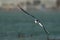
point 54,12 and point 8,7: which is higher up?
point 8,7

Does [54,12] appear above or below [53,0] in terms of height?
below

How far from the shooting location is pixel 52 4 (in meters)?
85.6

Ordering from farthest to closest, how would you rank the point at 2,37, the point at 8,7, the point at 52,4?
the point at 52,4 < the point at 8,7 < the point at 2,37

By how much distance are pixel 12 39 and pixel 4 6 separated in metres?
56.2

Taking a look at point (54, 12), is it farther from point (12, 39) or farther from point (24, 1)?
point (12, 39)

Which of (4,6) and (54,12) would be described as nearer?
(4,6)

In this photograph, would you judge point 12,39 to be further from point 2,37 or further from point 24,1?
point 24,1

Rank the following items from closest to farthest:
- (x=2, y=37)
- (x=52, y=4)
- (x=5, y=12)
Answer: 1. (x=2, y=37)
2. (x=52, y=4)
3. (x=5, y=12)

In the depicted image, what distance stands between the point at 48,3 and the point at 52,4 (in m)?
0.88

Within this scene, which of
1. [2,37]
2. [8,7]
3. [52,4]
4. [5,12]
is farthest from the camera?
[5,12]

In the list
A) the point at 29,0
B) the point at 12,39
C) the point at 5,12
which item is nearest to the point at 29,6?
the point at 29,0

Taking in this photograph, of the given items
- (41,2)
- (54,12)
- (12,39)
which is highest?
(12,39)

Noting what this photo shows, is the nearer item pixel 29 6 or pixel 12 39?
pixel 12 39

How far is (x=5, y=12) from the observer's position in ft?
311
